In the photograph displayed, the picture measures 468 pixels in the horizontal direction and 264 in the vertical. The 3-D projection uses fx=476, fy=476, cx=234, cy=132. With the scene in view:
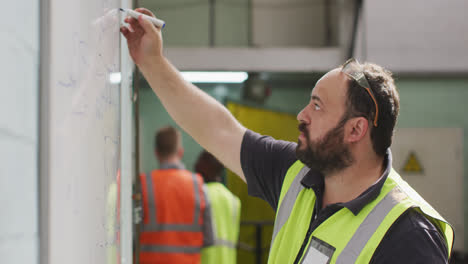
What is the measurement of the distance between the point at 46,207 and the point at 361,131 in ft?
2.93

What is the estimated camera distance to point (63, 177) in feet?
1.78

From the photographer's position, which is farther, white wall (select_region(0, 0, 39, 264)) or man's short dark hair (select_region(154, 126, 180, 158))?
man's short dark hair (select_region(154, 126, 180, 158))

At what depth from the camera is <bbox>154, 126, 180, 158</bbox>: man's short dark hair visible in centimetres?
260

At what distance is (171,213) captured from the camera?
2.51 meters

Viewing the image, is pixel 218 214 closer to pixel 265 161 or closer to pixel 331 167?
pixel 265 161

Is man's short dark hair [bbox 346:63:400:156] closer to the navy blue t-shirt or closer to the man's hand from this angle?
the navy blue t-shirt

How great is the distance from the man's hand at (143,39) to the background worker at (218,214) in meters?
1.54

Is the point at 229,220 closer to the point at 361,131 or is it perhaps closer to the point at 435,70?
the point at 361,131

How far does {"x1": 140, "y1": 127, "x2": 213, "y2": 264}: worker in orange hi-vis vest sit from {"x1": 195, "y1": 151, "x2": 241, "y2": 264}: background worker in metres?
0.10

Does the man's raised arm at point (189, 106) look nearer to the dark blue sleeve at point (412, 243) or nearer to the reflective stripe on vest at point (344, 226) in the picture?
the reflective stripe on vest at point (344, 226)

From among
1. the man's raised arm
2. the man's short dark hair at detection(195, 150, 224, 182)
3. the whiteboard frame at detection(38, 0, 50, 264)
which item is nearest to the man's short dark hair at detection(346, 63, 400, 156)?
the man's raised arm

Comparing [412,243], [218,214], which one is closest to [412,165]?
[218,214]

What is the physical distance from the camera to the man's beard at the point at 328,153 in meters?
1.21

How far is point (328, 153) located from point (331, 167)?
4cm
